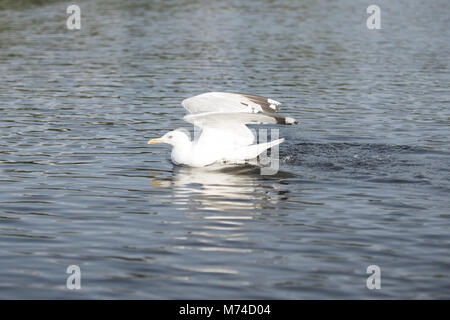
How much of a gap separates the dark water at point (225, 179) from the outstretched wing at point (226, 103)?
116 cm

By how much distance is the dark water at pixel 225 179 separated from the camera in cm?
973

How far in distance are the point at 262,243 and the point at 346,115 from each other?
33.4ft

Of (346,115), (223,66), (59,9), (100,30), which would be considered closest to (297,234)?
(346,115)

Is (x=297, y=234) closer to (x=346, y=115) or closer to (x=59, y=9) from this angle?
(x=346, y=115)

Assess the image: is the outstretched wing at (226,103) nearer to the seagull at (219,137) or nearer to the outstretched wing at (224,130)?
the seagull at (219,137)

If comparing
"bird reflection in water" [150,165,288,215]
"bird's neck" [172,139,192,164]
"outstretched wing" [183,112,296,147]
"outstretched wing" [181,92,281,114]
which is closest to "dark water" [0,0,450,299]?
"bird reflection in water" [150,165,288,215]

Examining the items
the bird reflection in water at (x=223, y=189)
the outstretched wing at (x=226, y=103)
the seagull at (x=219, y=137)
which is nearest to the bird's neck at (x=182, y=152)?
the seagull at (x=219, y=137)

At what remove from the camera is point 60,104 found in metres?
22.1

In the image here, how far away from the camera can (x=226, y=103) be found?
1561cm

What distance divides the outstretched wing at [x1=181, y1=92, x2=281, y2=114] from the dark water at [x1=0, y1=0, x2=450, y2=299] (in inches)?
45.8

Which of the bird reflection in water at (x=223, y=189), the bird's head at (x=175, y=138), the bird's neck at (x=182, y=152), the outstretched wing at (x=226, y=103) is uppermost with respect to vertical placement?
the outstretched wing at (x=226, y=103)

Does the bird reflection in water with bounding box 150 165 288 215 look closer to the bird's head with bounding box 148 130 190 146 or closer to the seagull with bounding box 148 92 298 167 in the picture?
the seagull with bounding box 148 92 298 167

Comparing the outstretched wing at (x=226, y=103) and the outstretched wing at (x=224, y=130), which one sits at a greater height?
the outstretched wing at (x=226, y=103)

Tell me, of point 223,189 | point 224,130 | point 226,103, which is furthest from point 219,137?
point 223,189
